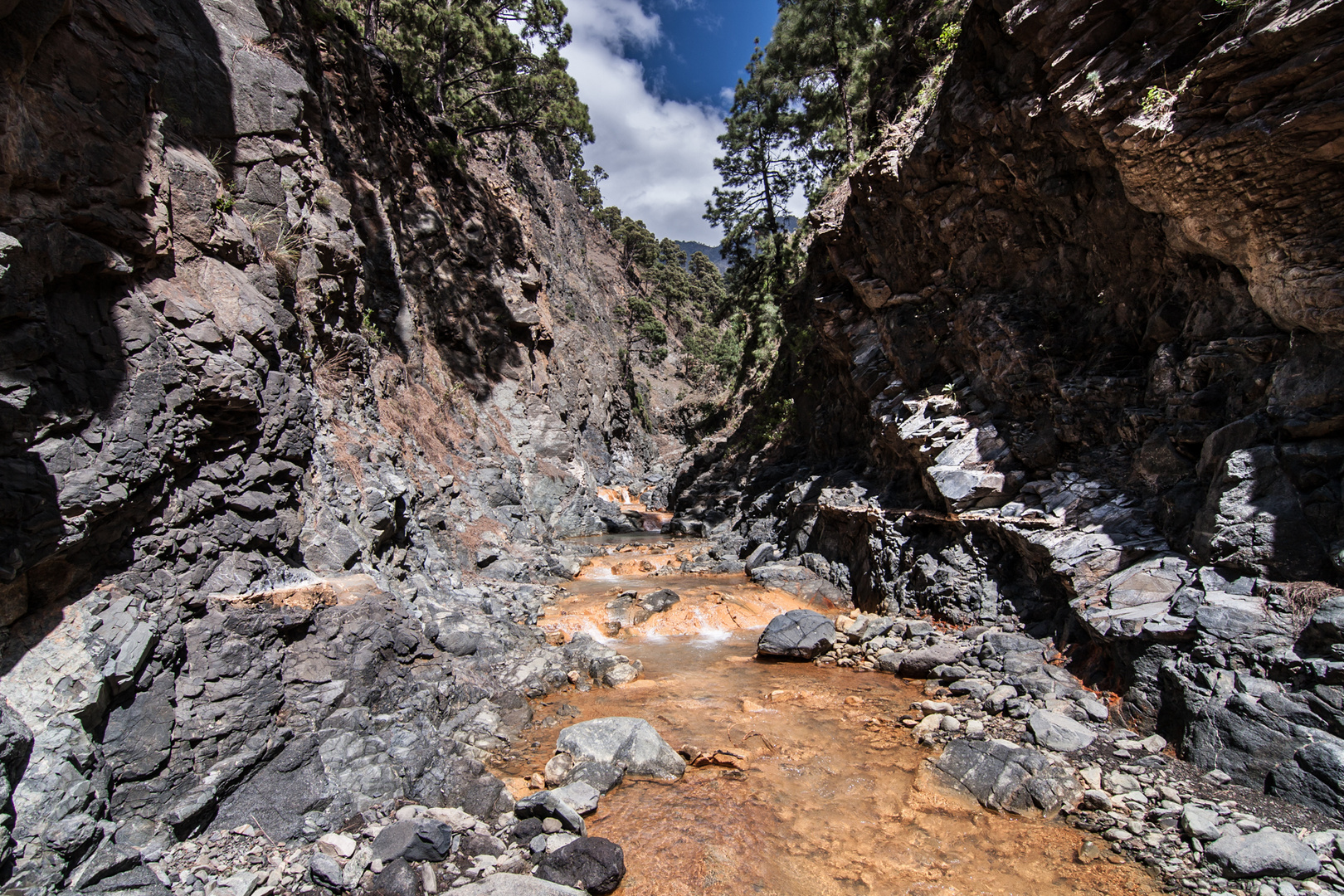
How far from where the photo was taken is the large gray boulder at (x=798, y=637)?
Answer: 10391 mm

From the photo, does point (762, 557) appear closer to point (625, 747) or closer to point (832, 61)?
point (625, 747)

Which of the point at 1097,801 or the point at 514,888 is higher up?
the point at 514,888

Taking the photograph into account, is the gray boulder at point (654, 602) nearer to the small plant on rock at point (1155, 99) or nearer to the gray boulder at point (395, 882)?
the gray boulder at point (395, 882)

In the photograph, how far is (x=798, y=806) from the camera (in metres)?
6.10

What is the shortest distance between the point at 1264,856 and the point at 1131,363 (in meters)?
7.49

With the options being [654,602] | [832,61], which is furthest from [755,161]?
[654,602]

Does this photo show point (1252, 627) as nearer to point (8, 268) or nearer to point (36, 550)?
point (36, 550)

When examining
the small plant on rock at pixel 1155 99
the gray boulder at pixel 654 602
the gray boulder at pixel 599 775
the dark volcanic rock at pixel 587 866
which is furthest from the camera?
the gray boulder at pixel 654 602

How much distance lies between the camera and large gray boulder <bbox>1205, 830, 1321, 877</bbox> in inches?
172

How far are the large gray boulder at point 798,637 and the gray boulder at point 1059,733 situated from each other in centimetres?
392

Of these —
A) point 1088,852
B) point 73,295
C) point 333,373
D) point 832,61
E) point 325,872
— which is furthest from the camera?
point 832,61

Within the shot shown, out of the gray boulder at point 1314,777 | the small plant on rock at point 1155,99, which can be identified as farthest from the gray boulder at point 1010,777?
the small plant on rock at point 1155,99

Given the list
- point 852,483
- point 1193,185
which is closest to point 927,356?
point 852,483

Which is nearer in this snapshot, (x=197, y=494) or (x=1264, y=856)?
(x=1264, y=856)
